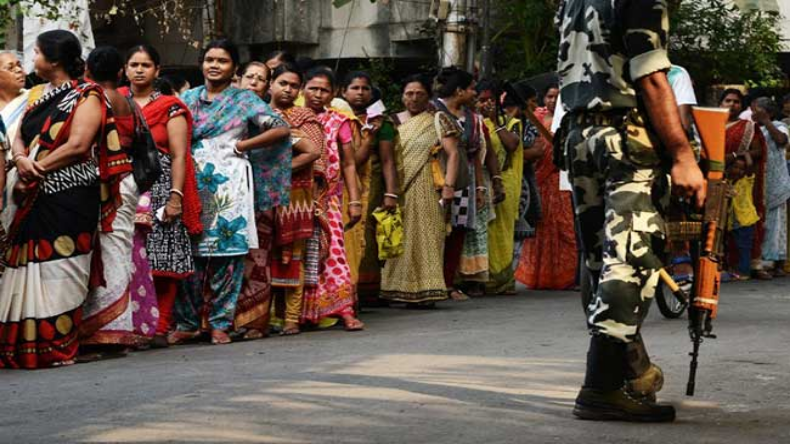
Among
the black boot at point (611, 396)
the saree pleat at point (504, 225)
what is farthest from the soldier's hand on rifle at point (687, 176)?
the saree pleat at point (504, 225)

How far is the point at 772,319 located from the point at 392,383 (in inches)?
189

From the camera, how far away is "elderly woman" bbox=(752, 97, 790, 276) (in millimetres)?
17094

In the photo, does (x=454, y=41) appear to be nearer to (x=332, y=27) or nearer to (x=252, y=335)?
(x=252, y=335)

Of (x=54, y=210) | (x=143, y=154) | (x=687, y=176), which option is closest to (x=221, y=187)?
(x=143, y=154)

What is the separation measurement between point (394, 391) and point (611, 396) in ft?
3.80

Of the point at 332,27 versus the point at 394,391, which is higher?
the point at 332,27

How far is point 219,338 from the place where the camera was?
10.1m

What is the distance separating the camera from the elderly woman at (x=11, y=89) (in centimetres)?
941

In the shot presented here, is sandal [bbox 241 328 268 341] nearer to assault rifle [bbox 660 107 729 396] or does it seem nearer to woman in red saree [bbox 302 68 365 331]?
woman in red saree [bbox 302 68 365 331]

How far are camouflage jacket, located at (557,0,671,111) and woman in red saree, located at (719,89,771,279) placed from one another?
9.36 metres

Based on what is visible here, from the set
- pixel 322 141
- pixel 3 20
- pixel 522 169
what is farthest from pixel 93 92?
pixel 3 20

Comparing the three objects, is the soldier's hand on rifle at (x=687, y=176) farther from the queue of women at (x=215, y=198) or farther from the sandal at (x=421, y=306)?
the sandal at (x=421, y=306)

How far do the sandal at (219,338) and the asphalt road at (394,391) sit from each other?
6.1 inches

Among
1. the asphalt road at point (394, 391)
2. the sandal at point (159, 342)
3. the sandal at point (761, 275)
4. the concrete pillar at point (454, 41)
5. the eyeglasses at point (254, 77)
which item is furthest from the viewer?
the sandal at point (761, 275)
